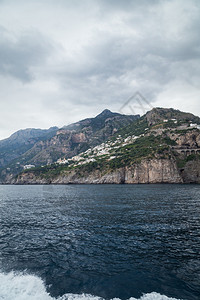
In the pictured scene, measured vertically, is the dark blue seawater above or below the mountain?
below

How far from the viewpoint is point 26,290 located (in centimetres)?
930

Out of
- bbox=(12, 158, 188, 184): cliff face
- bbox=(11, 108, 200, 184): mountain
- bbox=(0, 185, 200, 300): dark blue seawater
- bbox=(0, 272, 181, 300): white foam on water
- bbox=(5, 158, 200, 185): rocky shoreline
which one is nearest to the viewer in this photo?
bbox=(0, 272, 181, 300): white foam on water

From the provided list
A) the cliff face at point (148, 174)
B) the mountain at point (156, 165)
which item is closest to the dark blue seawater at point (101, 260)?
the cliff face at point (148, 174)

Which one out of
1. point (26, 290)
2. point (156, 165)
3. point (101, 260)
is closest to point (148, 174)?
point (156, 165)

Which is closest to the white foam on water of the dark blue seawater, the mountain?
the dark blue seawater

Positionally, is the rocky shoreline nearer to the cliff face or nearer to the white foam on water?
the cliff face

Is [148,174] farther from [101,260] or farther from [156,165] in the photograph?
[101,260]

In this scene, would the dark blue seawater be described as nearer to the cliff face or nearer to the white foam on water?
the white foam on water

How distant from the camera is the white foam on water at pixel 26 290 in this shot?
8625mm

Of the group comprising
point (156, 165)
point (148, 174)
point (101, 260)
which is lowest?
point (101, 260)

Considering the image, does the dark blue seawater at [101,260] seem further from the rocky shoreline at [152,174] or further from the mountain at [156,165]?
the mountain at [156,165]

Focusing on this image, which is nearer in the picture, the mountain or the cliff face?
the cliff face

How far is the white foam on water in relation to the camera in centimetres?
862

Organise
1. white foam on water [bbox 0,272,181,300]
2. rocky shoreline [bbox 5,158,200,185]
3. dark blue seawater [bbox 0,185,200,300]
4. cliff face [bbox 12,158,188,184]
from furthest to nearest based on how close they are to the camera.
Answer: cliff face [bbox 12,158,188,184]
rocky shoreline [bbox 5,158,200,185]
dark blue seawater [bbox 0,185,200,300]
white foam on water [bbox 0,272,181,300]
